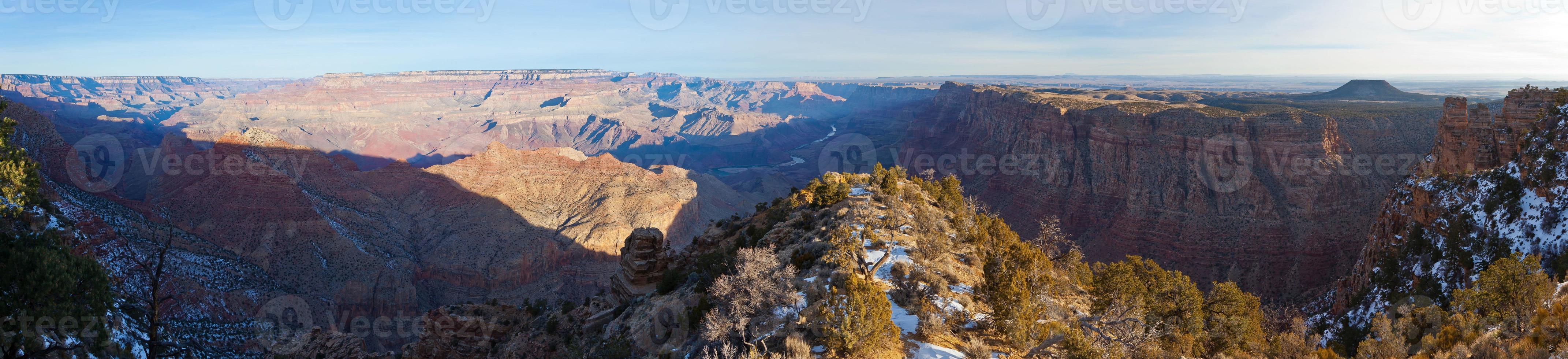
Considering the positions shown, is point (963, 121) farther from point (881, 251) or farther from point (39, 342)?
point (39, 342)

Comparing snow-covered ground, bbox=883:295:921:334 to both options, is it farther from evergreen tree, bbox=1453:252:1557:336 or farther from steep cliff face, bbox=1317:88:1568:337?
steep cliff face, bbox=1317:88:1568:337

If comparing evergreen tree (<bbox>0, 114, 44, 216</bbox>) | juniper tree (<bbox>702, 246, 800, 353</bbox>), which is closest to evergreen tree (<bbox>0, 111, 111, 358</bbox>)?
evergreen tree (<bbox>0, 114, 44, 216</bbox>)

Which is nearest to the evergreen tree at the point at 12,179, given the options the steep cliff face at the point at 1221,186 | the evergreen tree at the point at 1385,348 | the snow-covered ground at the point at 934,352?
the snow-covered ground at the point at 934,352

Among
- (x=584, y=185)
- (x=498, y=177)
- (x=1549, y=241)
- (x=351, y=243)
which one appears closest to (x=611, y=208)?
(x=584, y=185)

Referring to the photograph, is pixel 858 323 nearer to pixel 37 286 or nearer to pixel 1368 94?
pixel 37 286

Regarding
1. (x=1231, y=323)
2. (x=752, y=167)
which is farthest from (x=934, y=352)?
(x=752, y=167)

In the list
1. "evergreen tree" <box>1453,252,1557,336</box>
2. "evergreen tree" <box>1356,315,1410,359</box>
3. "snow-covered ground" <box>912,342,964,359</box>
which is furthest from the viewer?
"evergreen tree" <box>1453,252,1557,336</box>
